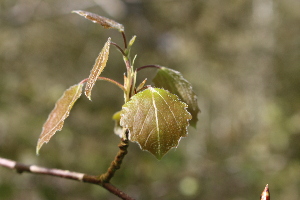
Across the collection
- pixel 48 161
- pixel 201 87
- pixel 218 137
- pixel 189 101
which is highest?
pixel 201 87

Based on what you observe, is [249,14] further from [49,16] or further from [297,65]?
[49,16]

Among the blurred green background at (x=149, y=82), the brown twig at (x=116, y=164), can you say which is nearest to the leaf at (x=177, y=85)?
the brown twig at (x=116, y=164)

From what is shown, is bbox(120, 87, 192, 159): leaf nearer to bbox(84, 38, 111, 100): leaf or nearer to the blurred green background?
bbox(84, 38, 111, 100): leaf

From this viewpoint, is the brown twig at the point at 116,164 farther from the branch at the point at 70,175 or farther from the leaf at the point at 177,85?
the leaf at the point at 177,85

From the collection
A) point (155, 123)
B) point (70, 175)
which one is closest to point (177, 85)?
point (155, 123)

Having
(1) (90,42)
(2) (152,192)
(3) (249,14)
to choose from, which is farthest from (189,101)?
(3) (249,14)

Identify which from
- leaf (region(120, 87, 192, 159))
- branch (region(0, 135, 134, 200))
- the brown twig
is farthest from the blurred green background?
leaf (region(120, 87, 192, 159))
